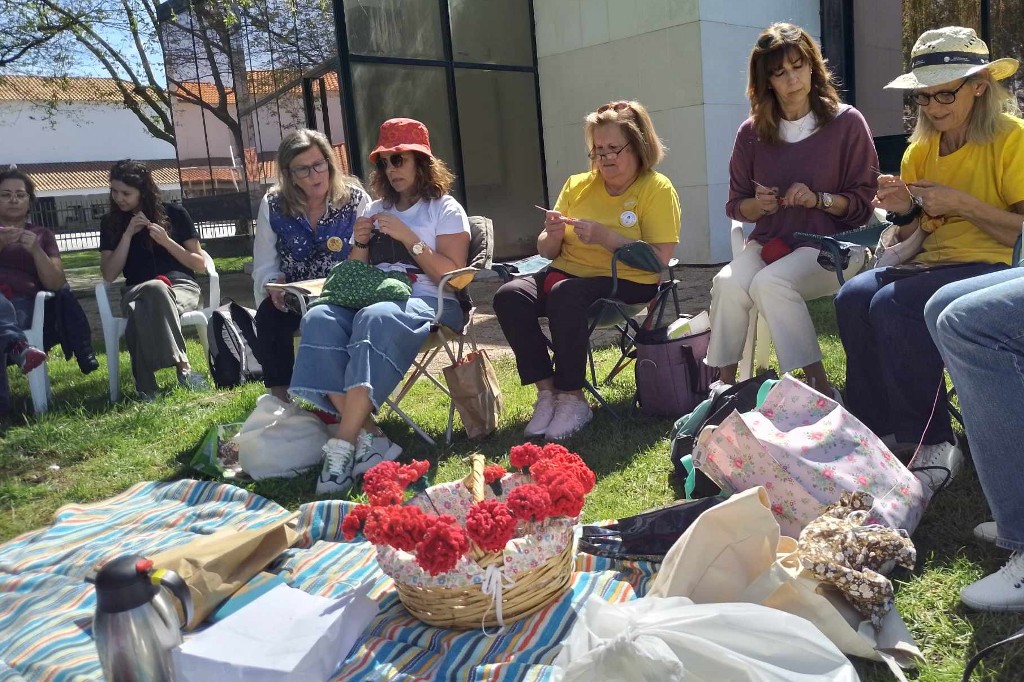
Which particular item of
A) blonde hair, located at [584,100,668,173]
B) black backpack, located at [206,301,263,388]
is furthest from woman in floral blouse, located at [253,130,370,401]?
blonde hair, located at [584,100,668,173]

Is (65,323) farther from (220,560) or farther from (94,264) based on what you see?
(94,264)

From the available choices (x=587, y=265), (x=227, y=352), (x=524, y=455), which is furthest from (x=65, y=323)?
(x=524, y=455)

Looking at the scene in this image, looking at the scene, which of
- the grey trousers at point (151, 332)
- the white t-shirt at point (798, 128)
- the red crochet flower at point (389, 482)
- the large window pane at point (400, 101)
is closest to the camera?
the red crochet flower at point (389, 482)

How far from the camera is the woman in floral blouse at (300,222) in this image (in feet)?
13.4

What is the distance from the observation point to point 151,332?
194 inches

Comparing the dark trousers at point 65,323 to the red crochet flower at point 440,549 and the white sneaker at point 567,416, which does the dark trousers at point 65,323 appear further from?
the red crochet flower at point 440,549

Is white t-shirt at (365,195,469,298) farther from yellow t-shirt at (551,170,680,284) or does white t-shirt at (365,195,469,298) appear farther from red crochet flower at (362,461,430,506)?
red crochet flower at (362,461,430,506)

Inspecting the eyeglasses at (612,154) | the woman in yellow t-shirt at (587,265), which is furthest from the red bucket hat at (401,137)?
the eyeglasses at (612,154)

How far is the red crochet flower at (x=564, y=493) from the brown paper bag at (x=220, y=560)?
0.90 metres

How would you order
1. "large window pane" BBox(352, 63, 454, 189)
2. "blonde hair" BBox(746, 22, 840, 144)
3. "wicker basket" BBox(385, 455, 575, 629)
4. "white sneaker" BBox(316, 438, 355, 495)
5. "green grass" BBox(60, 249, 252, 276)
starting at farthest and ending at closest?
"green grass" BBox(60, 249, 252, 276) < "large window pane" BBox(352, 63, 454, 189) < "blonde hair" BBox(746, 22, 840, 144) < "white sneaker" BBox(316, 438, 355, 495) < "wicker basket" BBox(385, 455, 575, 629)

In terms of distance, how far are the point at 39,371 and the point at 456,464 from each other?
9.30 feet

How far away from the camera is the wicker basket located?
212 centimetres

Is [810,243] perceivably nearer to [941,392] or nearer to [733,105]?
[941,392]

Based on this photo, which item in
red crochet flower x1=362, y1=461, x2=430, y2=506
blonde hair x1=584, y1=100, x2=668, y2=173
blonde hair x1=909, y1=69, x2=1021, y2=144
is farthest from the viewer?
blonde hair x1=584, y1=100, x2=668, y2=173
